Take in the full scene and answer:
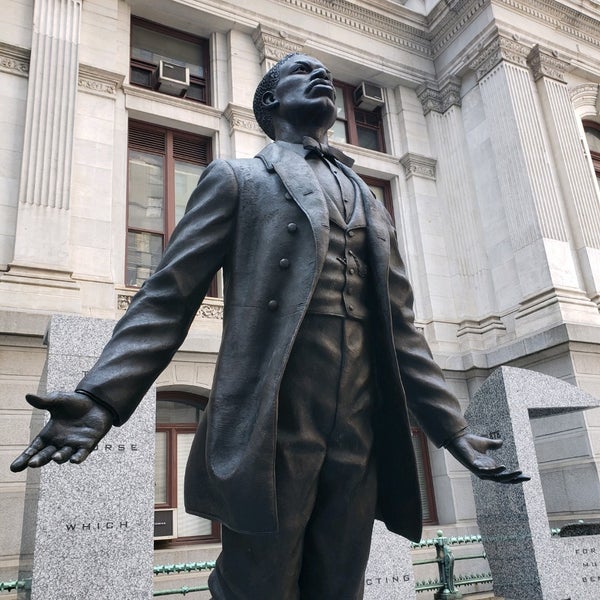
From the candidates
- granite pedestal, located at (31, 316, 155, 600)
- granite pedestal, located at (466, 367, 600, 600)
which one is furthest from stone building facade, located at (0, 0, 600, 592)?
granite pedestal, located at (466, 367, 600, 600)

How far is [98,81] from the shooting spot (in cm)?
1290

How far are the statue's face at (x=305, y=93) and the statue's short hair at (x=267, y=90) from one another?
4cm

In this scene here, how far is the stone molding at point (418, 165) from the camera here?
16.6 m

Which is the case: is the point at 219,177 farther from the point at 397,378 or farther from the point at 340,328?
the point at 397,378

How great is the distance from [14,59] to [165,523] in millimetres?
9123

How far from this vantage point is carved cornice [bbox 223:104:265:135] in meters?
14.2

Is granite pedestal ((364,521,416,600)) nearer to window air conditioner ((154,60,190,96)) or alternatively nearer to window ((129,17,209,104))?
window air conditioner ((154,60,190,96))

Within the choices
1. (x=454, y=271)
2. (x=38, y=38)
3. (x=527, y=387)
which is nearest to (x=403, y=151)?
(x=454, y=271)

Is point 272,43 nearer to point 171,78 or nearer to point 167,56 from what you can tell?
point 167,56

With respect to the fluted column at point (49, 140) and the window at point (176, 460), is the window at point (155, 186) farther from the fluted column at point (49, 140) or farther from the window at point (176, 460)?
the window at point (176, 460)

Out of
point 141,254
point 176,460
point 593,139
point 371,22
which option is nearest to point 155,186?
point 141,254

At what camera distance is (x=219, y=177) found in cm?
238

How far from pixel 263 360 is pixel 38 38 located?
12.4 metres

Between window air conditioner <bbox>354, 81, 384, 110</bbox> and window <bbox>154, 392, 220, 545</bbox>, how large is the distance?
378 inches
